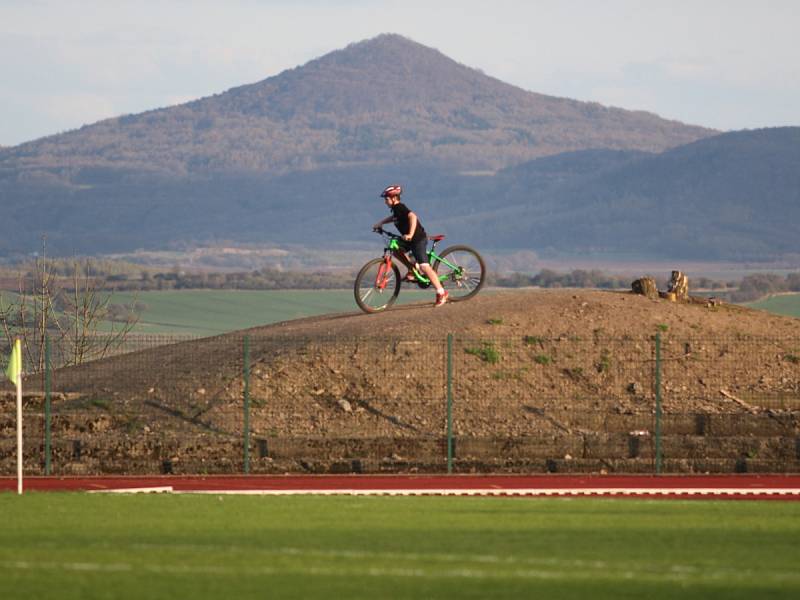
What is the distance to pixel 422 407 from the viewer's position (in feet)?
94.0

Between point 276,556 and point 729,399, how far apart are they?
51.9 ft

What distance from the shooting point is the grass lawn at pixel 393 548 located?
1373 centimetres

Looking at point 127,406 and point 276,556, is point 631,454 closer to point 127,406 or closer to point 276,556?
point 127,406

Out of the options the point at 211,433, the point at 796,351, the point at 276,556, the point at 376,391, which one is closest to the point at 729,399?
the point at 796,351

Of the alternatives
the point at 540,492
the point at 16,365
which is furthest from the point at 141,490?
the point at 540,492

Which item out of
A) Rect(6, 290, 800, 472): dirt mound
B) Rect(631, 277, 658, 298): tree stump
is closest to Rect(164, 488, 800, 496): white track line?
Rect(6, 290, 800, 472): dirt mound

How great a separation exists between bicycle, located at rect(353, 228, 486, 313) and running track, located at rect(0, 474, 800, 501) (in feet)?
15.7

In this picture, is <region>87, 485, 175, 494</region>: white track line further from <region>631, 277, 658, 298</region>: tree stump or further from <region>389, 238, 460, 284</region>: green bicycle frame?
<region>631, 277, 658, 298</region>: tree stump

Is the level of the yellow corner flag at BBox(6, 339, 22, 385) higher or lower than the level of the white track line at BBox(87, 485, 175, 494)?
higher

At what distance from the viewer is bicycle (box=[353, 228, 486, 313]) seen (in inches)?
1184

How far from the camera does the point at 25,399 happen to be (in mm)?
28828

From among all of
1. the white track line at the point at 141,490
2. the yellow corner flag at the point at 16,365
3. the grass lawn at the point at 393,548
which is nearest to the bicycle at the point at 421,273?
the white track line at the point at 141,490

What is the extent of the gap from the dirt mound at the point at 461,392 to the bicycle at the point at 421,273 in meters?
0.54

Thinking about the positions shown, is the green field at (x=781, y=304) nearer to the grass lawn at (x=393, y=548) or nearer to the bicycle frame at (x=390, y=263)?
the bicycle frame at (x=390, y=263)
